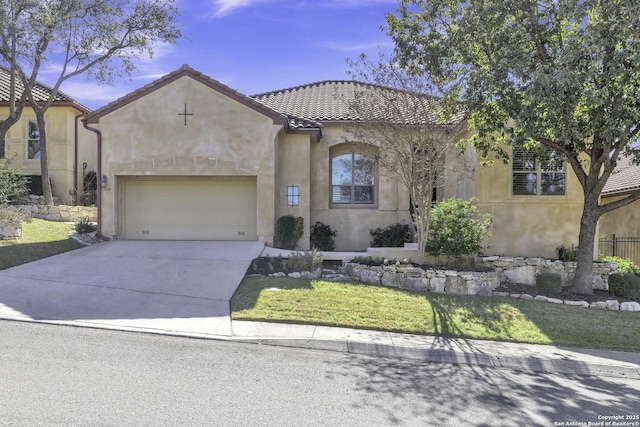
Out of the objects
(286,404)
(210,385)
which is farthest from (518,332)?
(210,385)

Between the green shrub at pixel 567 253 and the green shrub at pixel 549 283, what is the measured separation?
231 centimetres

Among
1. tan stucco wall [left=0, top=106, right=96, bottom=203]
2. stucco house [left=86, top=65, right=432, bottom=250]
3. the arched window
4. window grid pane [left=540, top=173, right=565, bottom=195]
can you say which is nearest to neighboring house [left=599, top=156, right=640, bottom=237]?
window grid pane [left=540, top=173, right=565, bottom=195]

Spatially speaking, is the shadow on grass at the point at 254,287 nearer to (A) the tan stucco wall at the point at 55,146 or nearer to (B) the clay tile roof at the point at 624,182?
(A) the tan stucco wall at the point at 55,146

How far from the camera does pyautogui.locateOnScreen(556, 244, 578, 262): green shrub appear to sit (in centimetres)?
1302

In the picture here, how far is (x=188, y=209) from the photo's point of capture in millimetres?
14781

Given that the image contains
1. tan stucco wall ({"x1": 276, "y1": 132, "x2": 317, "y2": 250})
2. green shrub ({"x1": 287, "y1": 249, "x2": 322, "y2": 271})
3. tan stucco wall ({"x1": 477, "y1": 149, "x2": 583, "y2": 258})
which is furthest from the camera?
tan stucco wall ({"x1": 276, "y1": 132, "x2": 317, "y2": 250})

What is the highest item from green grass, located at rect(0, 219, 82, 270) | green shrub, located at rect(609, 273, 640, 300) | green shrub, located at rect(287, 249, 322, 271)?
green grass, located at rect(0, 219, 82, 270)

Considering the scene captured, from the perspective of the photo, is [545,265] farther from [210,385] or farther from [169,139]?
[169,139]

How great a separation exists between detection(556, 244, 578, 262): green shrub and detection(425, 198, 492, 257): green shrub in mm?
3118

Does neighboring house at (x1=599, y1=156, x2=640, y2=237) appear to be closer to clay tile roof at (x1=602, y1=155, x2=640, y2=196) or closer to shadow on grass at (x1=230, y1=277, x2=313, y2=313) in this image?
clay tile roof at (x1=602, y1=155, x2=640, y2=196)

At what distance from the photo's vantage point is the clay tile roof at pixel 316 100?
51.8 feet

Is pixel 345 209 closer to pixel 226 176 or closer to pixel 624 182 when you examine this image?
pixel 226 176

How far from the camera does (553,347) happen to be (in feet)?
23.1

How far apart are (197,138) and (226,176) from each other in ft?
4.81
